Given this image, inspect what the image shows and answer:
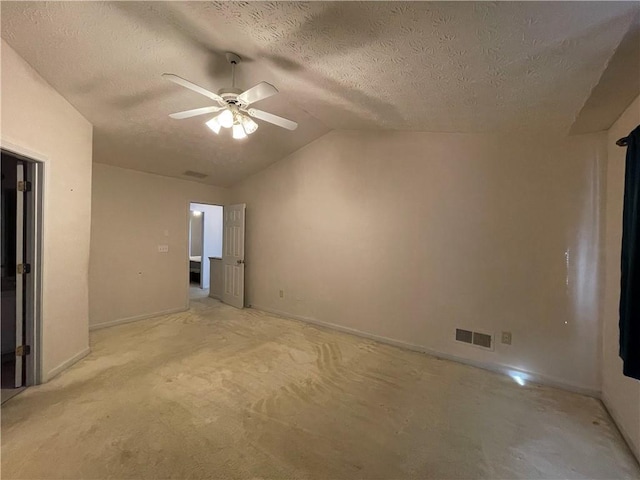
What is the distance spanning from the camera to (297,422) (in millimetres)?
2078

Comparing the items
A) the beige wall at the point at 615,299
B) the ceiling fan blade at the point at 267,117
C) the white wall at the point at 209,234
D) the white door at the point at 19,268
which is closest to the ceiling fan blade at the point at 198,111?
the ceiling fan blade at the point at 267,117

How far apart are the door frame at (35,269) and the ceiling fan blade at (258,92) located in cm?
181

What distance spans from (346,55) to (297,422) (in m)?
2.56

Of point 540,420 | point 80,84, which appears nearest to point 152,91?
point 80,84

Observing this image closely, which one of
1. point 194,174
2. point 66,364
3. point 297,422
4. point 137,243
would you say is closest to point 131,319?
point 137,243

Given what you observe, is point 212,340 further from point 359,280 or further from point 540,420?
point 540,420

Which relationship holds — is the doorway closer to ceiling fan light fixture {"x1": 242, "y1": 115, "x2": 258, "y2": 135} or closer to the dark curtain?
ceiling fan light fixture {"x1": 242, "y1": 115, "x2": 258, "y2": 135}

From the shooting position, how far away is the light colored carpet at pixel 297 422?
169cm

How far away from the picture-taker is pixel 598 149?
8.12 ft

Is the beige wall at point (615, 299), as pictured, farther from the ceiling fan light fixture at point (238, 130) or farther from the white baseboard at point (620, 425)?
the ceiling fan light fixture at point (238, 130)

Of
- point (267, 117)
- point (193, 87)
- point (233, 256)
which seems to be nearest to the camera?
point (193, 87)

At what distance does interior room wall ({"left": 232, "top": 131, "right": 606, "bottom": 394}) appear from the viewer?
102 inches

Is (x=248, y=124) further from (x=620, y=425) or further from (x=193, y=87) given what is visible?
(x=620, y=425)

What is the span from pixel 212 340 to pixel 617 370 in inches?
153
